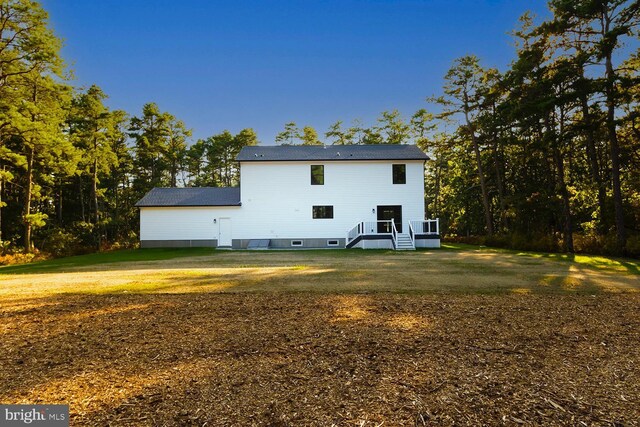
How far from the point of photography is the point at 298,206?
24438 millimetres

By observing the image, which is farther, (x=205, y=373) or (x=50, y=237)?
(x=50, y=237)

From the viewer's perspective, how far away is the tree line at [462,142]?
14938mm

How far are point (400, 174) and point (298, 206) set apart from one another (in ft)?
24.7

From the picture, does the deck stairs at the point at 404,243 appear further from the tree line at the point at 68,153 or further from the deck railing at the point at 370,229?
the tree line at the point at 68,153

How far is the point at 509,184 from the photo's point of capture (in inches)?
1211

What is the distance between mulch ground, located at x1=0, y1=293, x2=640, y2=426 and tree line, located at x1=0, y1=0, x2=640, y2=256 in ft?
44.0

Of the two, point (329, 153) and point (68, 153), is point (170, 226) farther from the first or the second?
point (329, 153)

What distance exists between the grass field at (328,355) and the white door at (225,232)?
1751cm

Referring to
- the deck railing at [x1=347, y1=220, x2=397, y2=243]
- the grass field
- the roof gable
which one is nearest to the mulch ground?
the grass field

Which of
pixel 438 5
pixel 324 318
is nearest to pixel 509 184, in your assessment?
pixel 438 5

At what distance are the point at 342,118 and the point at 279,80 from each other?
16860 millimetres

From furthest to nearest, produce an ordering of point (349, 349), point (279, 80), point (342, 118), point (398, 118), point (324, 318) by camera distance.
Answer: point (342, 118) < point (398, 118) < point (279, 80) < point (324, 318) < point (349, 349)

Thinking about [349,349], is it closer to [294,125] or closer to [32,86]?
[32,86]

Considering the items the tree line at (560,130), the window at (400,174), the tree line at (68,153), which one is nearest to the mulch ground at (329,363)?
the tree line at (560,130)
